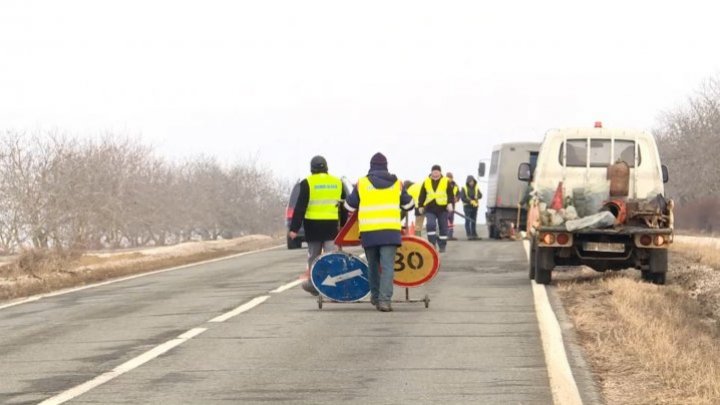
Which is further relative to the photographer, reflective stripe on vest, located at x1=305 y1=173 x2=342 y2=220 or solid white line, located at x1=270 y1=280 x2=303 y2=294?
solid white line, located at x1=270 y1=280 x2=303 y2=294

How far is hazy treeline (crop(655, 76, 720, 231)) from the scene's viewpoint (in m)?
59.2

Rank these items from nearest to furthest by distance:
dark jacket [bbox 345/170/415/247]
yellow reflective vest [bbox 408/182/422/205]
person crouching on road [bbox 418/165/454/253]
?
dark jacket [bbox 345/170/415/247] < person crouching on road [bbox 418/165/454/253] < yellow reflective vest [bbox 408/182/422/205]

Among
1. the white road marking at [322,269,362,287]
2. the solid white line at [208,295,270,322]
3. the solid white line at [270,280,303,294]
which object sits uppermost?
the white road marking at [322,269,362,287]

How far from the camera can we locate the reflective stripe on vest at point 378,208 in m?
15.2

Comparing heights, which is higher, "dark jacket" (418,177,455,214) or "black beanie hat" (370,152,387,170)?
"black beanie hat" (370,152,387,170)

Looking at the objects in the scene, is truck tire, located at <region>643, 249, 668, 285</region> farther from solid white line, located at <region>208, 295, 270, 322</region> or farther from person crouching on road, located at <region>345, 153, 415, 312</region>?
solid white line, located at <region>208, 295, 270, 322</region>

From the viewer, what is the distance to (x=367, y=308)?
15.9m

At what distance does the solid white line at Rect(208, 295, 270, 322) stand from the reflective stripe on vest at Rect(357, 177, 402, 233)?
1.82m

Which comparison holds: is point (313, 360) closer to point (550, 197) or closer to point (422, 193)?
point (550, 197)

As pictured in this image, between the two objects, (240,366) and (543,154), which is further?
(543,154)

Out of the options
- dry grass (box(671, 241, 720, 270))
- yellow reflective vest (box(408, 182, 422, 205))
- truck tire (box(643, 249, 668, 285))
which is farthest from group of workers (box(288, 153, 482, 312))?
yellow reflective vest (box(408, 182, 422, 205))

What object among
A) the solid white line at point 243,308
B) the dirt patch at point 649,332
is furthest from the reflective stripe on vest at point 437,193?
the solid white line at point 243,308

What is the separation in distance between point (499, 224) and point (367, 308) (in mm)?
23711

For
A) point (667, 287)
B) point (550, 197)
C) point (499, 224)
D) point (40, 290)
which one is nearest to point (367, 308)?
point (550, 197)
